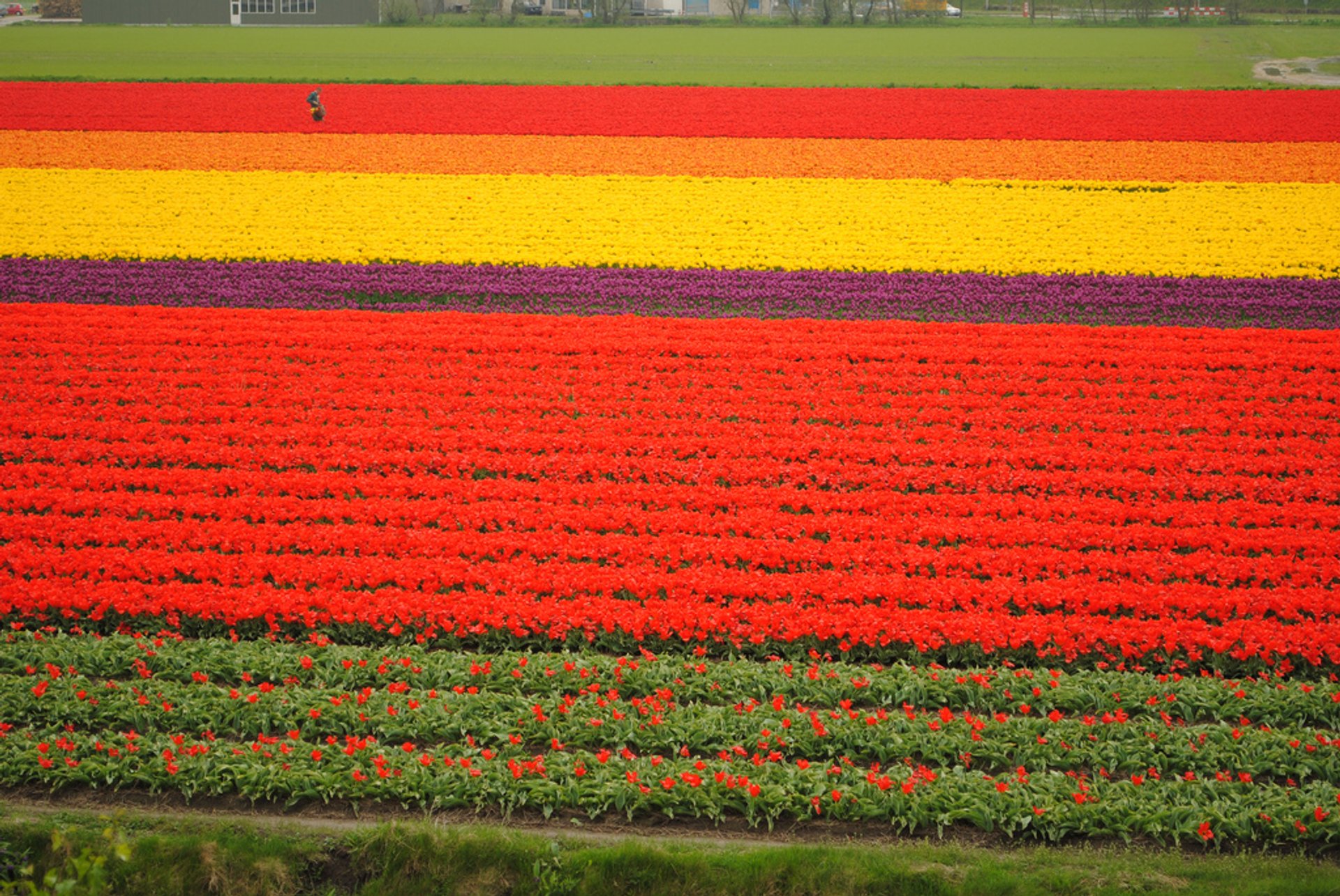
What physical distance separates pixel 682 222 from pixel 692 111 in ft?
53.4

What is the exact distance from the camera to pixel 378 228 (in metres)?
21.0

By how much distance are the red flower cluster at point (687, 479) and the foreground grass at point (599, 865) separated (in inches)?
83.6

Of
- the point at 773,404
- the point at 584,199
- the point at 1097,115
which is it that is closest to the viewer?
the point at 773,404

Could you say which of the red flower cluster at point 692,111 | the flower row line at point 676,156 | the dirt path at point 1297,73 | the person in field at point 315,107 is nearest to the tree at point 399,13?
the red flower cluster at point 692,111

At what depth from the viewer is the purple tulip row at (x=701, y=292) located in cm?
1636

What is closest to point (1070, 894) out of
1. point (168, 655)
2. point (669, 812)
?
point (669, 812)

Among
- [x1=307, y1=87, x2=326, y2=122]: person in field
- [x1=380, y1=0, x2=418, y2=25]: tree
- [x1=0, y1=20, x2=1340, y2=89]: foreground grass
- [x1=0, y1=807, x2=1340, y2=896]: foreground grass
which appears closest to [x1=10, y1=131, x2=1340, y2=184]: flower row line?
[x1=307, y1=87, x2=326, y2=122]: person in field

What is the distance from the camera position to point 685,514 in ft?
33.4

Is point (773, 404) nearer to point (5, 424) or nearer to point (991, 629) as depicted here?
point (991, 629)

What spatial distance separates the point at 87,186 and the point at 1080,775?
84.0 feet

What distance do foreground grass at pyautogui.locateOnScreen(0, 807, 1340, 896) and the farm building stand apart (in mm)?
79059

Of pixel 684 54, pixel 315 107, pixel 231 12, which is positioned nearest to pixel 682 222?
pixel 315 107

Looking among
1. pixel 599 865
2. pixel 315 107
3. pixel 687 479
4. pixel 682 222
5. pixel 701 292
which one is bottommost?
pixel 599 865

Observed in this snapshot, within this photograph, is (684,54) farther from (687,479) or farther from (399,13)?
(687,479)
